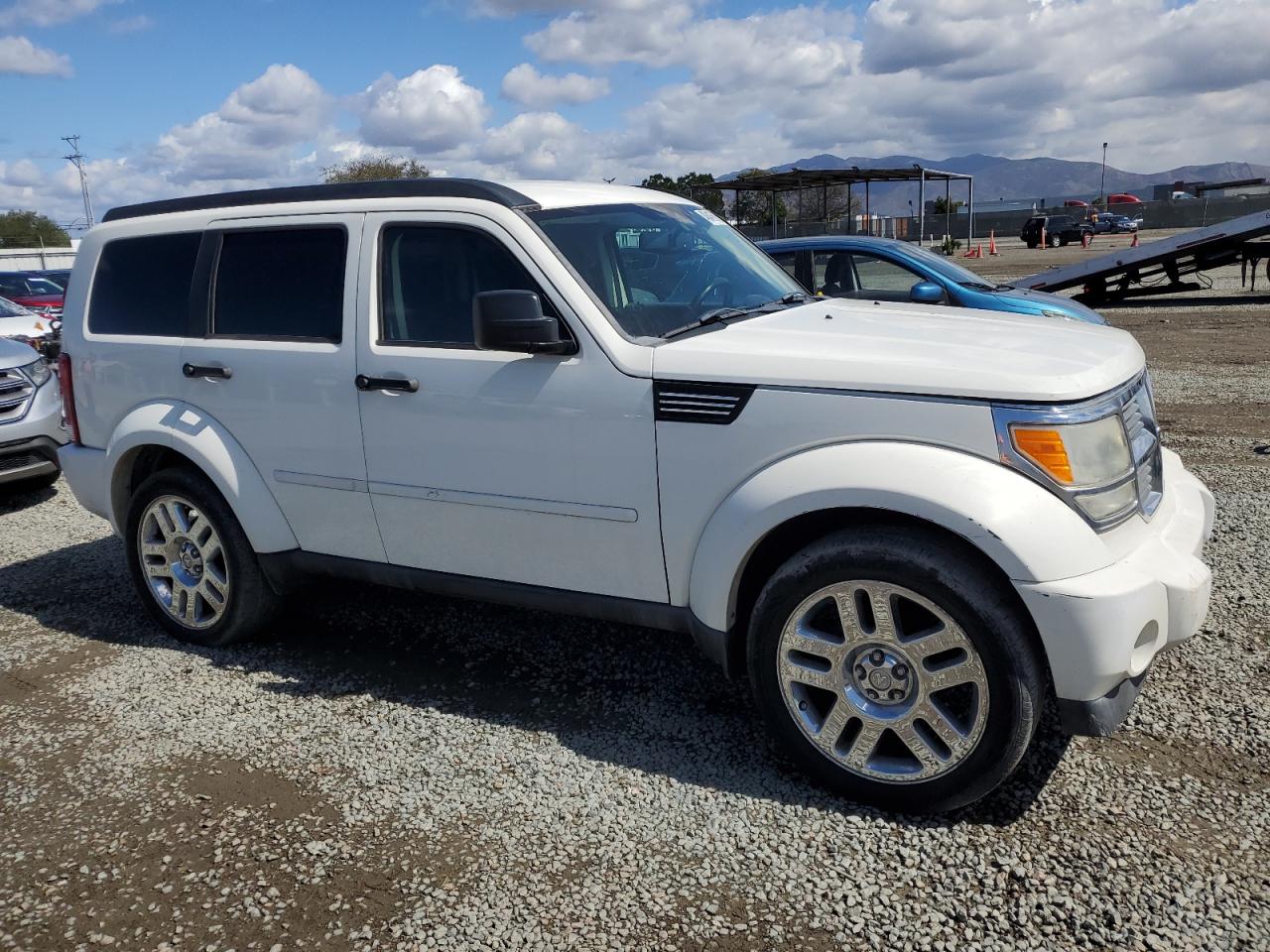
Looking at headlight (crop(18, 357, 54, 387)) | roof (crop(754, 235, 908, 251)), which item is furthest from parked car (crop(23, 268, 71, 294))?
roof (crop(754, 235, 908, 251))

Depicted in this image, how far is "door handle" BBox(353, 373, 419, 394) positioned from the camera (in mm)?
3828

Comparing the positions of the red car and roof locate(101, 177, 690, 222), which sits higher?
roof locate(101, 177, 690, 222)

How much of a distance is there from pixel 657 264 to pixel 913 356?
50.9 inches

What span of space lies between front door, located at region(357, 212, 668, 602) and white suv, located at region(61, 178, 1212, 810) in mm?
13

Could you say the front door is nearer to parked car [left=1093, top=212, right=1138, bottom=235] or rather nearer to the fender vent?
the fender vent

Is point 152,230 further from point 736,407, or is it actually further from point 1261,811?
point 1261,811

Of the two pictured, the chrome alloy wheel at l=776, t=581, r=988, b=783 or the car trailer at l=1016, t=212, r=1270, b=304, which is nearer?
the chrome alloy wheel at l=776, t=581, r=988, b=783

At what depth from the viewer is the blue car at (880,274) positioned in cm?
936

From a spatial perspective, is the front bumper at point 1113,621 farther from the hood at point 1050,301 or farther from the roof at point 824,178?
the roof at point 824,178

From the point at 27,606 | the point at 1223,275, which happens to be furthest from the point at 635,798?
the point at 1223,275

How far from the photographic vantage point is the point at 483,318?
3.43 m

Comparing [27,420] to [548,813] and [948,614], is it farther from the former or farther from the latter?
[948,614]

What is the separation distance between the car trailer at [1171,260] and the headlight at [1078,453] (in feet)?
47.1

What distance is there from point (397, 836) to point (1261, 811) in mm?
2660
